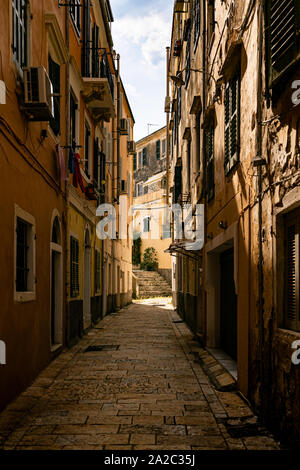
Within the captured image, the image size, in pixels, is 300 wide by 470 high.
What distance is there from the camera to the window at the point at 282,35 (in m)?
4.85

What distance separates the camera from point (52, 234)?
1093cm

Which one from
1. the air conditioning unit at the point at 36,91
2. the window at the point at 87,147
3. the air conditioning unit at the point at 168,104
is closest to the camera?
the air conditioning unit at the point at 36,91

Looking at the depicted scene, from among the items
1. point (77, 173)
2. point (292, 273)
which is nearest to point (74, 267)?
point (77, 173)

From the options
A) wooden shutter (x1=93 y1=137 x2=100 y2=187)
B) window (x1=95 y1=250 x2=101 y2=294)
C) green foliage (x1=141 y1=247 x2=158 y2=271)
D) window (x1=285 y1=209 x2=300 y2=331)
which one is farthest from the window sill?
green foliage (x1=141 y1=247 x2=158 y2=271)

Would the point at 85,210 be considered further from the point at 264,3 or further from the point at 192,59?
the point at 264,3

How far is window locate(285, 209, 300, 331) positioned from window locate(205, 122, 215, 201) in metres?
5.44

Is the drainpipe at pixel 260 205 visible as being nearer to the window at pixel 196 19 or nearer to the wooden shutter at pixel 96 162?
the window at pixel 196 19

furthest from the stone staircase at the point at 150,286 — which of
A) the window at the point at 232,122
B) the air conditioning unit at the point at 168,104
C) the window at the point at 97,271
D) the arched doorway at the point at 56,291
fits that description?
the window at the point at 232,122

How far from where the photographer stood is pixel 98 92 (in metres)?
14.9

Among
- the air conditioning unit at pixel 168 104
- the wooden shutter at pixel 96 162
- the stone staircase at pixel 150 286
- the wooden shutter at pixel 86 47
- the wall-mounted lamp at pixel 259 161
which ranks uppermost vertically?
the air conditioning unit at pixel 168 104

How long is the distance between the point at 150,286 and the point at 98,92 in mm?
25755
